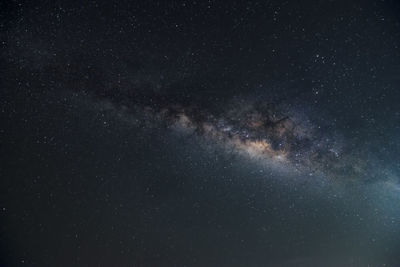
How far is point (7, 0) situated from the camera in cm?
741

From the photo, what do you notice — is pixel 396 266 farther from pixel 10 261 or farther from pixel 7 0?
pixel 7 0

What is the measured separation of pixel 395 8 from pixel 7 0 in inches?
360

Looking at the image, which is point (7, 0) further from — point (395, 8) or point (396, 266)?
point (396, 266)

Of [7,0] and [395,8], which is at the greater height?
[7,0]

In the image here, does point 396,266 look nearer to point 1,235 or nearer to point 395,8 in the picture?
point 395,8

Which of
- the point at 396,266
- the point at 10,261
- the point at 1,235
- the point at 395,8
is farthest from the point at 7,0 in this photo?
the point at 396,266

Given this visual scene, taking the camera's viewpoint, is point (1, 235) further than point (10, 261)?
No

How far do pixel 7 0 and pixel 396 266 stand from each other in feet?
138

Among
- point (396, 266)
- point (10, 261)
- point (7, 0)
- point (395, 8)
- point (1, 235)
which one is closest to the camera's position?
point (395, 8)

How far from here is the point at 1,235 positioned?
2153cm

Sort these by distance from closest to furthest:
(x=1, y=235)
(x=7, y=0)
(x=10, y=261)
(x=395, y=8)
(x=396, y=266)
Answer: (x=395, y=8), (x=7, y=0), (x=1, y=235), (x=10, y=261), (x=396, y=266)

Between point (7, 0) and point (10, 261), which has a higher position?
point (7, 0)

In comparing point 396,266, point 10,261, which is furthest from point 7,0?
point 396,266

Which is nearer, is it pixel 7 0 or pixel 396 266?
pixel 7 0
